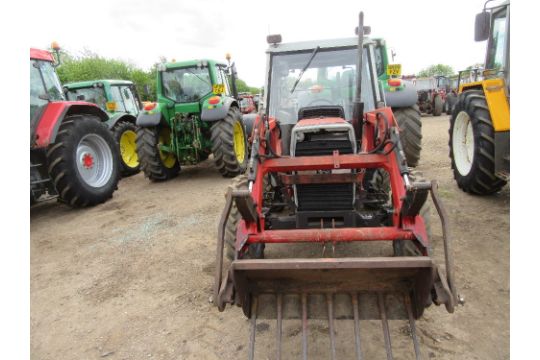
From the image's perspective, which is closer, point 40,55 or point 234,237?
point 234,237

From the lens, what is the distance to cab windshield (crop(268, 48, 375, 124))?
3.57m

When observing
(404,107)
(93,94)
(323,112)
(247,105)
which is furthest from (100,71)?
(323,112)

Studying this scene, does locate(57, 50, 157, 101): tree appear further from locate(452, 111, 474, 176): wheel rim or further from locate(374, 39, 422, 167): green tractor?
locate(452, 111, 474, 176): wheel rim

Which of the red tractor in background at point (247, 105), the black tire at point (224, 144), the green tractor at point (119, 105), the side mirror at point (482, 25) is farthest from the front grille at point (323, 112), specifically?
the red tractor in background at point (247, 105)

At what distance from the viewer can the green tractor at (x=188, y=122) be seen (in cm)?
641

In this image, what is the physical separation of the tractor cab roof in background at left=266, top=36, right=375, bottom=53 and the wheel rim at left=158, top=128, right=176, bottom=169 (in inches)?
150

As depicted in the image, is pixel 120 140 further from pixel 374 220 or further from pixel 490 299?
pixel 490 299

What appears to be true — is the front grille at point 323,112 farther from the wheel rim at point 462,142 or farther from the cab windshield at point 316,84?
the wheel rim at point 462,142

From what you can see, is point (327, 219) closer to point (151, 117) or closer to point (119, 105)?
point (151, 117)

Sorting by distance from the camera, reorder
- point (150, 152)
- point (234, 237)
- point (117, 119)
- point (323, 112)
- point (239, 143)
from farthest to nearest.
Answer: point (117, 119), point (239, 143), point (150, 152), point (323, 112), point (234, 237)

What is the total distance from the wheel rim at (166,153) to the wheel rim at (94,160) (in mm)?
1033

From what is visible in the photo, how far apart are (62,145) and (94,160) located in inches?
31.7

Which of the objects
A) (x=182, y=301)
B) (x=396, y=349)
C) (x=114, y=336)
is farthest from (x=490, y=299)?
(x=114, y=336)

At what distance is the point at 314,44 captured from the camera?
11.9 feet
